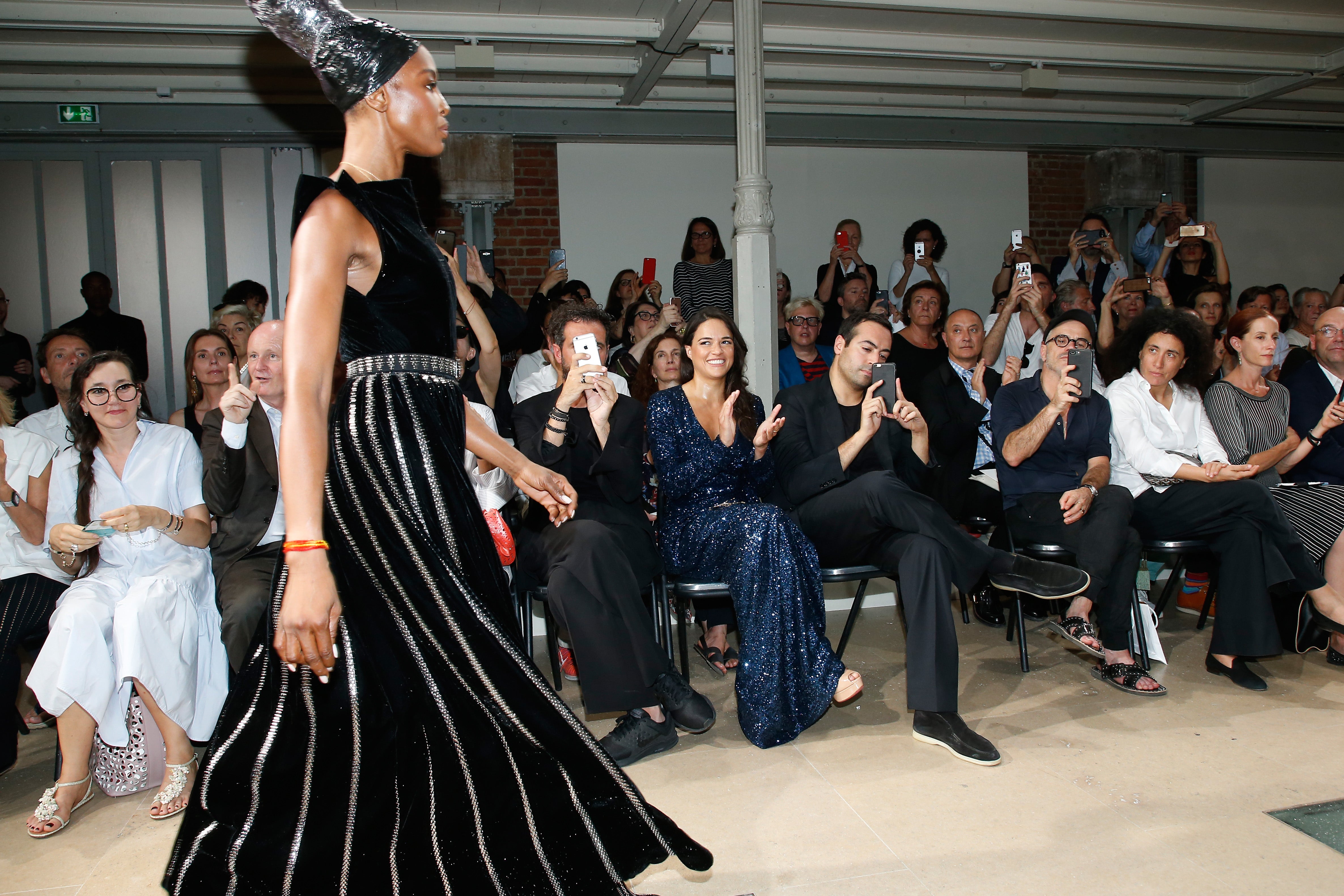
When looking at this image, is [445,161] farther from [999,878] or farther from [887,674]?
[999,878]

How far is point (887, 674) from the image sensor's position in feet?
11.3

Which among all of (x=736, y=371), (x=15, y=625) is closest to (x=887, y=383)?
(x=736, y=371)

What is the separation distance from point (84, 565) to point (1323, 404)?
4590 mm

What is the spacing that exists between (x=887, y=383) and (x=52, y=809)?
2.75 meters

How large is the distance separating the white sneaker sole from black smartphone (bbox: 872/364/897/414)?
107 centimetres

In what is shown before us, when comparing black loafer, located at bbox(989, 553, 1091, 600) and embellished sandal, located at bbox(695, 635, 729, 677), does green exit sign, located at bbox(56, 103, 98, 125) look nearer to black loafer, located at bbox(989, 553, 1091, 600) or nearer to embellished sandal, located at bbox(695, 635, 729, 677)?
embellished sandal, located at bbox(695, 635, 729, 677)

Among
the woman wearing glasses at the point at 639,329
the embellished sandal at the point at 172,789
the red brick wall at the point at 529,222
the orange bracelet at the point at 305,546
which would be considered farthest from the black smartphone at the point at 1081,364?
the red brick wall at the point at 529,222

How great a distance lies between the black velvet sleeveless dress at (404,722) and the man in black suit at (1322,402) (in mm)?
3709

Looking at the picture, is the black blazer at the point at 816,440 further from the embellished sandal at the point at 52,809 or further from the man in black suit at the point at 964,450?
the embellished sandal at the point at 52,809

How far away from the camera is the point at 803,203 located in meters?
7.85

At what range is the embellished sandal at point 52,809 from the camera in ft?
7.98

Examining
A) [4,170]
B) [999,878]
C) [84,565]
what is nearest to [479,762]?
[999,878]

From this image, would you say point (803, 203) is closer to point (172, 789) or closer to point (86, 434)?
point (86, 434)

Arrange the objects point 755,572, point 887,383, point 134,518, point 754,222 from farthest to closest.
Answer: point 754,222
point 887,383
point 755,572
point 134,518
